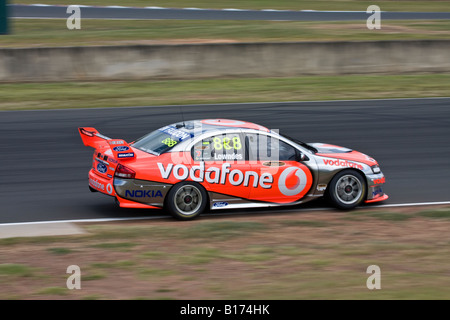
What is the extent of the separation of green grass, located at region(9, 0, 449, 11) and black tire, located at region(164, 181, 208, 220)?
28.8 m

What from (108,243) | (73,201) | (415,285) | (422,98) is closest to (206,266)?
(108,243)

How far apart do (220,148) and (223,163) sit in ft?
0.72

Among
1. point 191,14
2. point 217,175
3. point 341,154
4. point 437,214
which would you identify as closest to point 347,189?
point 341,154

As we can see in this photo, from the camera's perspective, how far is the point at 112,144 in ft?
35.5

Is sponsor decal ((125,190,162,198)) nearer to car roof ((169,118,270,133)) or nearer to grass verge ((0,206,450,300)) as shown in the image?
grass verge ((0,206,450,300))

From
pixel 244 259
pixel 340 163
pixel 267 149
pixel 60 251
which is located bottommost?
pixel 244 259

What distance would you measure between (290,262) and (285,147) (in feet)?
9.21

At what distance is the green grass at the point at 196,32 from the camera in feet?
86.4

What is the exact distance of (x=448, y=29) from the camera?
30594mm

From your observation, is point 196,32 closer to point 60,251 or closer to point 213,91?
point 213,91

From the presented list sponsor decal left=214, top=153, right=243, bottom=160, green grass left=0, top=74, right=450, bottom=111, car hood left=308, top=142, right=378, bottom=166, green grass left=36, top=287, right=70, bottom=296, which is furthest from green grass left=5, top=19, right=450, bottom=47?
green grass left=36, top=287, right=70, bottom=296

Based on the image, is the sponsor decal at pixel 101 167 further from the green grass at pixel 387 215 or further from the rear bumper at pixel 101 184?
the green grass at pixel 387 215

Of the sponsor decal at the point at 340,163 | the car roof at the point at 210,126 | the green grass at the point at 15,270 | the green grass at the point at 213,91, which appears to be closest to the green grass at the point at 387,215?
the sponsor decal at the point at 340,163
